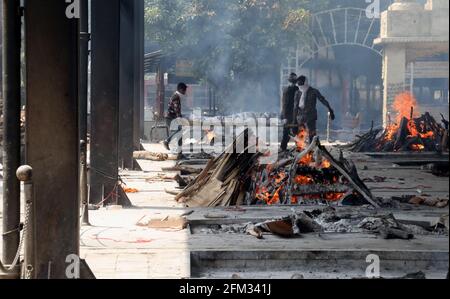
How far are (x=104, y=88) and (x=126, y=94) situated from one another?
5.35 metres

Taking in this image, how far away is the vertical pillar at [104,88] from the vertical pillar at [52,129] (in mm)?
5396

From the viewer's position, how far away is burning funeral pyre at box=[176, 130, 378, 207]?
38.5 ft

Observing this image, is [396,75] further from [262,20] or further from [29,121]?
[29,121]

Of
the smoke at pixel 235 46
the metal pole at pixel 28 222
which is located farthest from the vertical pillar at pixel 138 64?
the metal pole at pixel 28 222

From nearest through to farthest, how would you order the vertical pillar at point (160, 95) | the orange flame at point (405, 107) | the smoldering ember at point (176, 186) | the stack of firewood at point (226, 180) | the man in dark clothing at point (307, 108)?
the smoldering ember at point (176, 186) < the stack of firewood at point (226, 180) < the man in dark clothing at point (307, 108) < the orange flame at point (405, 107) < the vertical pillar at point (160, 95)

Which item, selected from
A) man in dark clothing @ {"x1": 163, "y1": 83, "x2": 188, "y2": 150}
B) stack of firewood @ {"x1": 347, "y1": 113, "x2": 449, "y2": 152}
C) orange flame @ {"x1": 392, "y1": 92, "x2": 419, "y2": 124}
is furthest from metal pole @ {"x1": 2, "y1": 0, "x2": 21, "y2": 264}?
orange flame @ {"x1": 392, "y1": 92, "x2": 419, "y2": 124}

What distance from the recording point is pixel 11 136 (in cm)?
663

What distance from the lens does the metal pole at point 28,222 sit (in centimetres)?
595

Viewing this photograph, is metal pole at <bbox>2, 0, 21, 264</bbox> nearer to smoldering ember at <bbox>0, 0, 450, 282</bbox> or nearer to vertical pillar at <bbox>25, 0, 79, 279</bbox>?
smoldering ember at <bbox>0, 0, 450, 282</bbox>

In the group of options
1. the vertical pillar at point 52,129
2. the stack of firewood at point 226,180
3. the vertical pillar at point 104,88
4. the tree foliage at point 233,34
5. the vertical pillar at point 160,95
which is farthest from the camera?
the tree foliage at point 233,34

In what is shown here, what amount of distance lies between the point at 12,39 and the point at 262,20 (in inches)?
1152

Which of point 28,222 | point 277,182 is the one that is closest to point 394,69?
point 277,182

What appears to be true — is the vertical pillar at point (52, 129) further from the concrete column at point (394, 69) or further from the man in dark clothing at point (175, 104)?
the concrete column at point (394, 69)

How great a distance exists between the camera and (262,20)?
35.2 m
